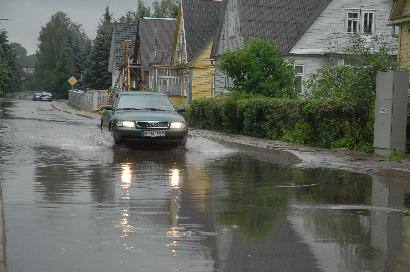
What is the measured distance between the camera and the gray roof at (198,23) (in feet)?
186

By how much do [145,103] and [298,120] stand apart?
14.7ft

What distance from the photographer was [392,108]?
16656 mm

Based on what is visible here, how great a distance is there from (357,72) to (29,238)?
1325 centimetres

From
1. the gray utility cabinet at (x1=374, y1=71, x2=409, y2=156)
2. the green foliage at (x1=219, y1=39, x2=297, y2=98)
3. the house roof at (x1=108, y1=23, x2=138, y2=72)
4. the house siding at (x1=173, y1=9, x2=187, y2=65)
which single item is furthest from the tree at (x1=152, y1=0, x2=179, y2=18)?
the gray utility cabinet at (x1=374, y1=71, x2=409, y2=156)

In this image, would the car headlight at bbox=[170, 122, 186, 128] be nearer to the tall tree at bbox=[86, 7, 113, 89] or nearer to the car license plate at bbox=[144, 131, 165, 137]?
the car license plate at bbox=[144, 131, 165, 137]

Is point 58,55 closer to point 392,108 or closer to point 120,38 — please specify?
point 120,38

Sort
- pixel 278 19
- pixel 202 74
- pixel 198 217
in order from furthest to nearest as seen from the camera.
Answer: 1. pixel 202 74
2. pixel 278 19
3. pixel 198 217

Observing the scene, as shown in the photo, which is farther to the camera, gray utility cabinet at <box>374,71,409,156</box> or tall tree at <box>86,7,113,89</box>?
tall tree at <box>86,7,113,89</box>

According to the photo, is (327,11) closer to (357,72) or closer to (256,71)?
(256,71)

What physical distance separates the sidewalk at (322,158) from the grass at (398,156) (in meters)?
0.18

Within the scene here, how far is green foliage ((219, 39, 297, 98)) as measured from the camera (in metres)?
32.0

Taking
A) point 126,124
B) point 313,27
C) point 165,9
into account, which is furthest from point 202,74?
point 165,9

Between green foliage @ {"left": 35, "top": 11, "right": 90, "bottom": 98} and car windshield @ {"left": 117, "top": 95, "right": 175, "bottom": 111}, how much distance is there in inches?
4099

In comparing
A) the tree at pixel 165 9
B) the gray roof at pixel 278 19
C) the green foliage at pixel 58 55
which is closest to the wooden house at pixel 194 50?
the gray roof at pixel 278 19
